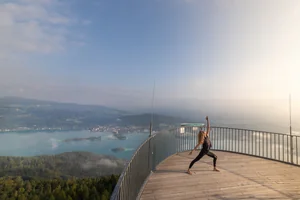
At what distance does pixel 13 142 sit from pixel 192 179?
9070 inches

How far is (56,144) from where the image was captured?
16675 cm

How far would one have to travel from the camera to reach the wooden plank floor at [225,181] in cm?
482

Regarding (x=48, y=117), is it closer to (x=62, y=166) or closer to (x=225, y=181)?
(x=62, y=166)

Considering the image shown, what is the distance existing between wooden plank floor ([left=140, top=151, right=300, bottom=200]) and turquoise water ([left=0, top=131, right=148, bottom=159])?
143 m

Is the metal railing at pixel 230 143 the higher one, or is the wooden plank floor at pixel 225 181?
the metal railing at pixel 230 143

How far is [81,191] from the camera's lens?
1649 inches

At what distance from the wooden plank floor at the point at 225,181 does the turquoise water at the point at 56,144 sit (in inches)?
5612

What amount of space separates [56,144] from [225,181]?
185 metres

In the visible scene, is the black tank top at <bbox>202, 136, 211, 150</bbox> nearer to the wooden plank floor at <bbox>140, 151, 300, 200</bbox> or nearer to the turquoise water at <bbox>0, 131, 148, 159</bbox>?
the wooden plank floor at <bbox>140, 151, 300, 200</bbox>

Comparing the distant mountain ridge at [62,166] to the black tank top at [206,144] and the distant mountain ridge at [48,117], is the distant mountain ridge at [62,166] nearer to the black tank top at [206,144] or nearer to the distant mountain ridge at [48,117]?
the distant mountain ridge at [48,117]

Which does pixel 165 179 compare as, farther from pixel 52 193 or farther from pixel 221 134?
pixel 52 193

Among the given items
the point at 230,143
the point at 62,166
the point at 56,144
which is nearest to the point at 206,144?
the point at 230,143

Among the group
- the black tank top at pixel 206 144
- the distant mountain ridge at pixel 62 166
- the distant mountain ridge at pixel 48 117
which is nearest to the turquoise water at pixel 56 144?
the distant mountain ridge at pixel 48 117

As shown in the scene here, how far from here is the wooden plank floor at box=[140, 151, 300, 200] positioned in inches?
190
